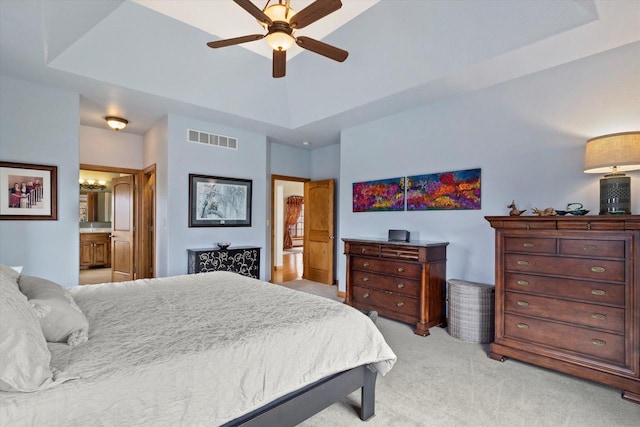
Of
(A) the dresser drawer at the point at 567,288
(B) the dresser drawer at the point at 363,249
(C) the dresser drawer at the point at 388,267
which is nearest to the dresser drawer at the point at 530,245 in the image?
(A) the dresser drawer at the point at 567,288

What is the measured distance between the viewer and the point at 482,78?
338 cm

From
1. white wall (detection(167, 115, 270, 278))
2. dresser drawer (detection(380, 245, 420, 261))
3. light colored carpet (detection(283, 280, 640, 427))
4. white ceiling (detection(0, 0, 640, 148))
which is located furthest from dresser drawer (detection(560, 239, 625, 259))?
white wall (detection(167, 115, 270, 278))

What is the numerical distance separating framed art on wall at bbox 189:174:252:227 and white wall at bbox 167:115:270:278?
8 cm

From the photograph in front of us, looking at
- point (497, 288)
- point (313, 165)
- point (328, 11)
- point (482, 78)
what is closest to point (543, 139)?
point (482, 78)

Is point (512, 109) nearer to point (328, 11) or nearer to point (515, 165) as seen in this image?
point (515, 165)

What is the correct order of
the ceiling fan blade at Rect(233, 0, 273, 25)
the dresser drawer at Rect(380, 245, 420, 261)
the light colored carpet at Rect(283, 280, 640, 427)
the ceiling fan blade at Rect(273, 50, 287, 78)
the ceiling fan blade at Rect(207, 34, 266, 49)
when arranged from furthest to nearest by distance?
the dresser drawer at Rect(380, 245, 420, 261)
the ceiling fan blade at Rect(273, 50, 287, 78)
the ceiling fan blade at Rect(207, 34, 266, 49)
the ceiling fan blade at Rect(233, 0, 273, 25)
the light colored carpet at Rect(283, 280, 640, 427)

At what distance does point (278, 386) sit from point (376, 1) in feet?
11.4

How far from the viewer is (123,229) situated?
18.8 ft

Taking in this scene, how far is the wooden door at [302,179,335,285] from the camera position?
19.6ft

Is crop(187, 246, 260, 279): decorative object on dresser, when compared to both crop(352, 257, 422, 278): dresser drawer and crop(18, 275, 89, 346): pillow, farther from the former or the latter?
crop(18, 275, 89, 346): pillow

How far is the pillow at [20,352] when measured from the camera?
3.26 feet

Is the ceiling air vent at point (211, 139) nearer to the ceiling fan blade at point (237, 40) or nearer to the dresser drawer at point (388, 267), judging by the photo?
the ceiling fan blade at point (237, 40)

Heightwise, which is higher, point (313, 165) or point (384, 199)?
point (313, 165)

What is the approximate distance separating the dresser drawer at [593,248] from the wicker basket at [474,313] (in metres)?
0.92
